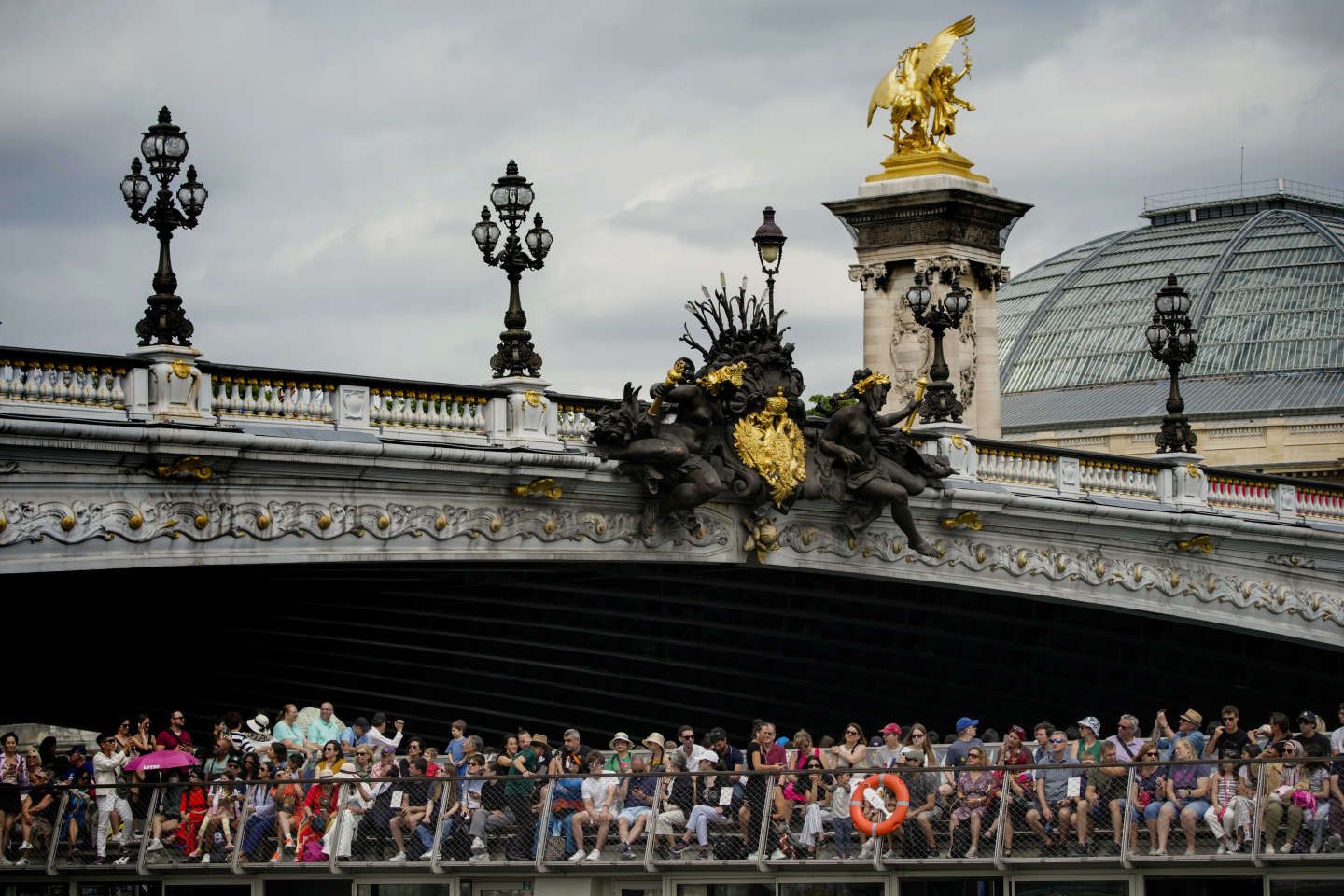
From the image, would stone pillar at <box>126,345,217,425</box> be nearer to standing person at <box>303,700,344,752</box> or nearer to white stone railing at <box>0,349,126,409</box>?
white stone railing at <box>0,349,126,409</box>

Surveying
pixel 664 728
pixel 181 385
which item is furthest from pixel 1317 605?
pixel 181 385

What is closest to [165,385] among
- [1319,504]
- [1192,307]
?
[1319,504]

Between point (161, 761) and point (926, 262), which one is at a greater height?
point (926, 262)

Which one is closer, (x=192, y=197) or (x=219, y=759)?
(x=219, y=759)

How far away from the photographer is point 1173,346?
4909cm

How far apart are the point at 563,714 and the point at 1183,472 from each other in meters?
12.6

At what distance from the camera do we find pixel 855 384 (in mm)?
44312

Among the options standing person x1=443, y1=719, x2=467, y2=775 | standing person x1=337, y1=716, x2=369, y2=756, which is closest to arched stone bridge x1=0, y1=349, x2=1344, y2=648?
standing person x1=337, y1=716, x2=369, y2=756

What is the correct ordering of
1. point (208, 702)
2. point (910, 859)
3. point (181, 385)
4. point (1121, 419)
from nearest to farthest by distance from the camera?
1. point (910, 859)
2. point (181, 385)
3. point (208, 702)
4. point (1121, 419)

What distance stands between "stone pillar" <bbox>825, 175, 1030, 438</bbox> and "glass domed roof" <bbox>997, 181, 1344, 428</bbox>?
26.9 m

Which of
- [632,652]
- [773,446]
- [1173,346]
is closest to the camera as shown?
[773,446]

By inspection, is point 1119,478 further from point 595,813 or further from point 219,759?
point 219,759

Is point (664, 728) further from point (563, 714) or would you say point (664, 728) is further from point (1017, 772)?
point (1017, 772)

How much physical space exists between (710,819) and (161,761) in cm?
666
